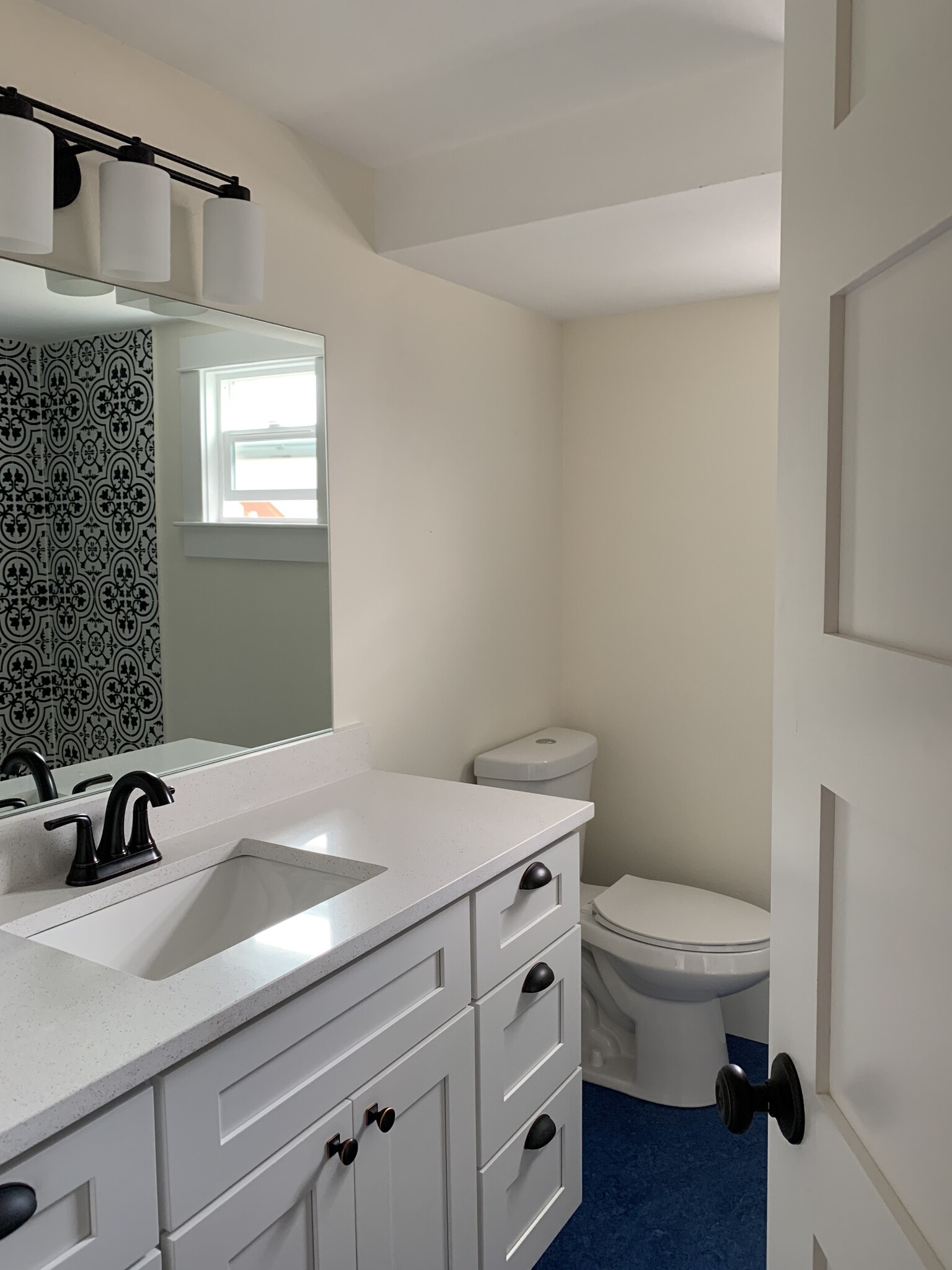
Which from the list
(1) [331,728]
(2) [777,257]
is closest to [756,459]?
(2) [777,257]

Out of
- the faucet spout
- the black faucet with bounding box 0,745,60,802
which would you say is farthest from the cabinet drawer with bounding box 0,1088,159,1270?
the black faucet with bounding box 0,745,60,802

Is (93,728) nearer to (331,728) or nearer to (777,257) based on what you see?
(331,728)

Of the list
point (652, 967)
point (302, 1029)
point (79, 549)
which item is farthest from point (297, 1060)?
point (652, 967)

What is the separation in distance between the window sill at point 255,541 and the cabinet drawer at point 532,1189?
1.20 metres

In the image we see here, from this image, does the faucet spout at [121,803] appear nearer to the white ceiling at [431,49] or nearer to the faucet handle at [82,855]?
the faucet handle at [82,855]

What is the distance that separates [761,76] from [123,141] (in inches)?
43.1

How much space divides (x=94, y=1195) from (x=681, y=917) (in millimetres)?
1783

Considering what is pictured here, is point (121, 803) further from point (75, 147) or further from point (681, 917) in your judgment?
point (681, 917)

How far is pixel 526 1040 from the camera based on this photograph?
1.79 metres

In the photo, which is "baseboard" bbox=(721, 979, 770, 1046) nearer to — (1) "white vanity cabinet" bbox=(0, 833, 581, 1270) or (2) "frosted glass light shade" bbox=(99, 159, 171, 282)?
(1) "white vanity cabinet" bbox=(0, 833, 581, 1270)

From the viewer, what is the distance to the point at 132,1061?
3.25 feet

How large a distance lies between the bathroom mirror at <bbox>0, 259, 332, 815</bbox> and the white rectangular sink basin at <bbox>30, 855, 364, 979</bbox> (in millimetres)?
230

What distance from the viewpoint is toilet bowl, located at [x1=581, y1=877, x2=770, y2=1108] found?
234 centimetres

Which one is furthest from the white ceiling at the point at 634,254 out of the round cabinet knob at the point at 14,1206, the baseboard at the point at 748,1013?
the baseboard at the point at 748,1013
